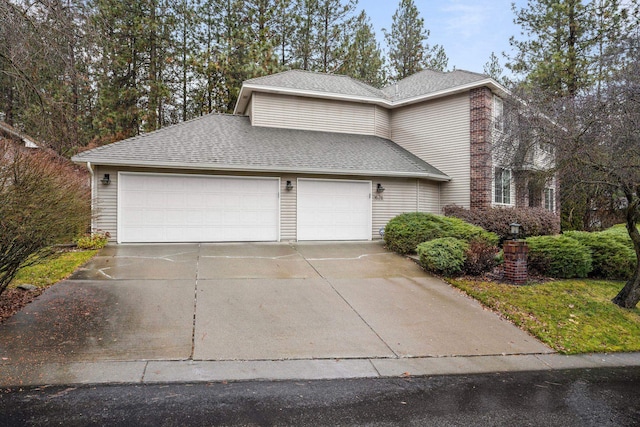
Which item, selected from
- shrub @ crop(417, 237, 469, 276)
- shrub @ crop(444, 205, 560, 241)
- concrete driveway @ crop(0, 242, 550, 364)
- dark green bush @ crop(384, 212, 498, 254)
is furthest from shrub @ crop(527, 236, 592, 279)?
shrub @ crop(444, 205, 560, 241)

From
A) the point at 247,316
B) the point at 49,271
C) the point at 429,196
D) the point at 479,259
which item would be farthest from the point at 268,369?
the point at 429,196

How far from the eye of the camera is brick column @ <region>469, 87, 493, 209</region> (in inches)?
539

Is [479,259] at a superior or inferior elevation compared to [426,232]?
inferior

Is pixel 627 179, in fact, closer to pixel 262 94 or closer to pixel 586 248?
pixel 586 248

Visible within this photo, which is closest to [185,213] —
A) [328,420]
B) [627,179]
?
[328,420]

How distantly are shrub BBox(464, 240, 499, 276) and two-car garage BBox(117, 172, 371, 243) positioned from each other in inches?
186

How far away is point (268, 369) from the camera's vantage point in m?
4.13

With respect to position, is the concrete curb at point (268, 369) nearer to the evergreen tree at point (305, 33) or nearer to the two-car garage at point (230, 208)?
the two-car garage at point (230, 208)

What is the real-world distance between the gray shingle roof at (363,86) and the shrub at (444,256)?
7713 millimetres

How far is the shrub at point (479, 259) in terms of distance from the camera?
27.7 ft

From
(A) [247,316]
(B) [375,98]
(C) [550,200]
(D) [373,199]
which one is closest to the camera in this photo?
(A) [247,316]

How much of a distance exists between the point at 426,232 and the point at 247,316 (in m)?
6.36

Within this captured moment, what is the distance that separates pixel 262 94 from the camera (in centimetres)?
1469

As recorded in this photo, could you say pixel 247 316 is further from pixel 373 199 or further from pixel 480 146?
pixel 480 146
